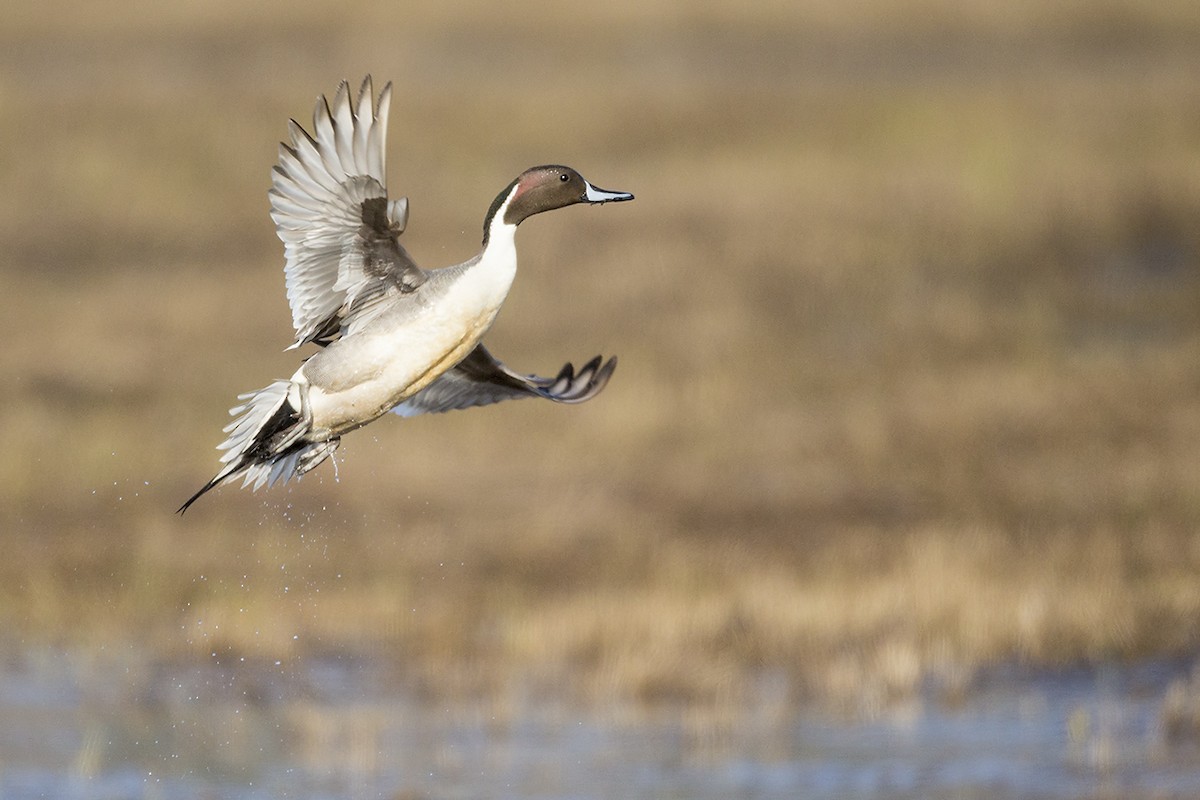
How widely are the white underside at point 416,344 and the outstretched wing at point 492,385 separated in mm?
733

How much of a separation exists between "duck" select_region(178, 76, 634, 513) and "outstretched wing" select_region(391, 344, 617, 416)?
1.95 ft

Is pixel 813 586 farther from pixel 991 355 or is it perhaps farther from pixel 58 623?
pixel 991 355

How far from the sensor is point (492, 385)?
7.63m

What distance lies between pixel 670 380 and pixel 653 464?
195 cm

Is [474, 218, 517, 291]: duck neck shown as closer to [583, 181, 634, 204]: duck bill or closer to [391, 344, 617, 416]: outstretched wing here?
[583, 181, 634, 204]: duck bill

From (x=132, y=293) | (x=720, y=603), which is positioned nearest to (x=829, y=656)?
(x=720, y=603)

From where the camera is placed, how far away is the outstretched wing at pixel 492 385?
739cm

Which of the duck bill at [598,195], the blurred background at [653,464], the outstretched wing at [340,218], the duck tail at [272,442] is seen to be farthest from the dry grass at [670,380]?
the duck bill at [598,195]

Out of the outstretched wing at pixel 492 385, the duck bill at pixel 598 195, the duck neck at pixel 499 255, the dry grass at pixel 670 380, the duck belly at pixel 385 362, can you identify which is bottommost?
the dry grass at pixel 670 380

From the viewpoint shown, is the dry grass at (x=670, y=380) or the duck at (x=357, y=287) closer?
the duck at (x=357, y=287)

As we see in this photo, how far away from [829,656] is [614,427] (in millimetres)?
4744

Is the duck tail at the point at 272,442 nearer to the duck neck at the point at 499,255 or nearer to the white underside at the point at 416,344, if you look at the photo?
the white underside at the point at 416,344

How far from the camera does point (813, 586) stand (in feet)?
36.0

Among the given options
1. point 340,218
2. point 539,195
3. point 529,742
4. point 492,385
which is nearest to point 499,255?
point 539,195
